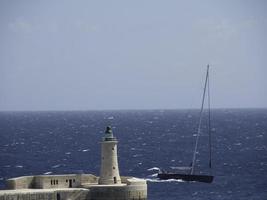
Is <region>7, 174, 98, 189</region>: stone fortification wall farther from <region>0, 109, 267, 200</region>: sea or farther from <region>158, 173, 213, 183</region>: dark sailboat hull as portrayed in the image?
<region>158, 173, 213, 183</region>: dark sailboat hull

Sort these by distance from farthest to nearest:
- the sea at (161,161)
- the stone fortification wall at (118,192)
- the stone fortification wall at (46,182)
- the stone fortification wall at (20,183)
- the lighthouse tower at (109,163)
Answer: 1. the sea at (161,161)
2. the lighthouse tower at (109,163)
3. the stone fortification wall at (46,182)
4. the stone fortification wall at (118,192)
5. the stone fortification wall at (20,183)

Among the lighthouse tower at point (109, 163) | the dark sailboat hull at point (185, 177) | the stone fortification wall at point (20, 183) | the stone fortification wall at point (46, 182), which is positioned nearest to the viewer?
the stone fortification wall at point (20, 183)

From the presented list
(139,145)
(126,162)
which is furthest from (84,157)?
(139,145)

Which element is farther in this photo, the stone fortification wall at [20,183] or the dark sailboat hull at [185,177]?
the dark sailboat hull at [185,177]

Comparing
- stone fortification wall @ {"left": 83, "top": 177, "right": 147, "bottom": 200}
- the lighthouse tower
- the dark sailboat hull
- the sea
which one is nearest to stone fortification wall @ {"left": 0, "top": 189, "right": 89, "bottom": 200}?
stone fortification wall @ {"left": 83, "top": 177, "right": 147, "bottom": 200}

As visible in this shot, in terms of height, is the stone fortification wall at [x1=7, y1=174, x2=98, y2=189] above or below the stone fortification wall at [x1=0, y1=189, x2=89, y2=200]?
above

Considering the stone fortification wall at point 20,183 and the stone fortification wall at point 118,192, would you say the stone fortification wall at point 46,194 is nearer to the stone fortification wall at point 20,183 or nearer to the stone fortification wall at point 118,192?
the stone fortification wall at point 118,192

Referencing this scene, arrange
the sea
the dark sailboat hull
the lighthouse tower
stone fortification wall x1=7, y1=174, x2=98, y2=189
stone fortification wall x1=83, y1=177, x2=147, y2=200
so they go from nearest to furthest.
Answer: stone fortification wall x1=83, y1=177, x2=147, y2=200, stone fortification wall x1=7, y1=174, x2=98, y2=189, the lighthouse tower, the sea, the dark sailboat hull

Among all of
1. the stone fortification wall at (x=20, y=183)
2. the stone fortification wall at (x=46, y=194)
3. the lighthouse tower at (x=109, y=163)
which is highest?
the lighthouse tower at (x=109, y=163)

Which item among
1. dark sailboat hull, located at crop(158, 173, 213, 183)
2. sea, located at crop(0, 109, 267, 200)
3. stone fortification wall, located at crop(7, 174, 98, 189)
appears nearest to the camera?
stone fortification wall, located at crop(7, 174, 98, 189)

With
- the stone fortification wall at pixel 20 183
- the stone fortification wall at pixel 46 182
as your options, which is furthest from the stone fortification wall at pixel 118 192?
the stone fortification wall at pixel 20 183

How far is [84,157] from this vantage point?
147m

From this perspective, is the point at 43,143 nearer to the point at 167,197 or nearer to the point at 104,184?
the point at 167,197

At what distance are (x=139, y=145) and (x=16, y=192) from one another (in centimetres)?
10758
